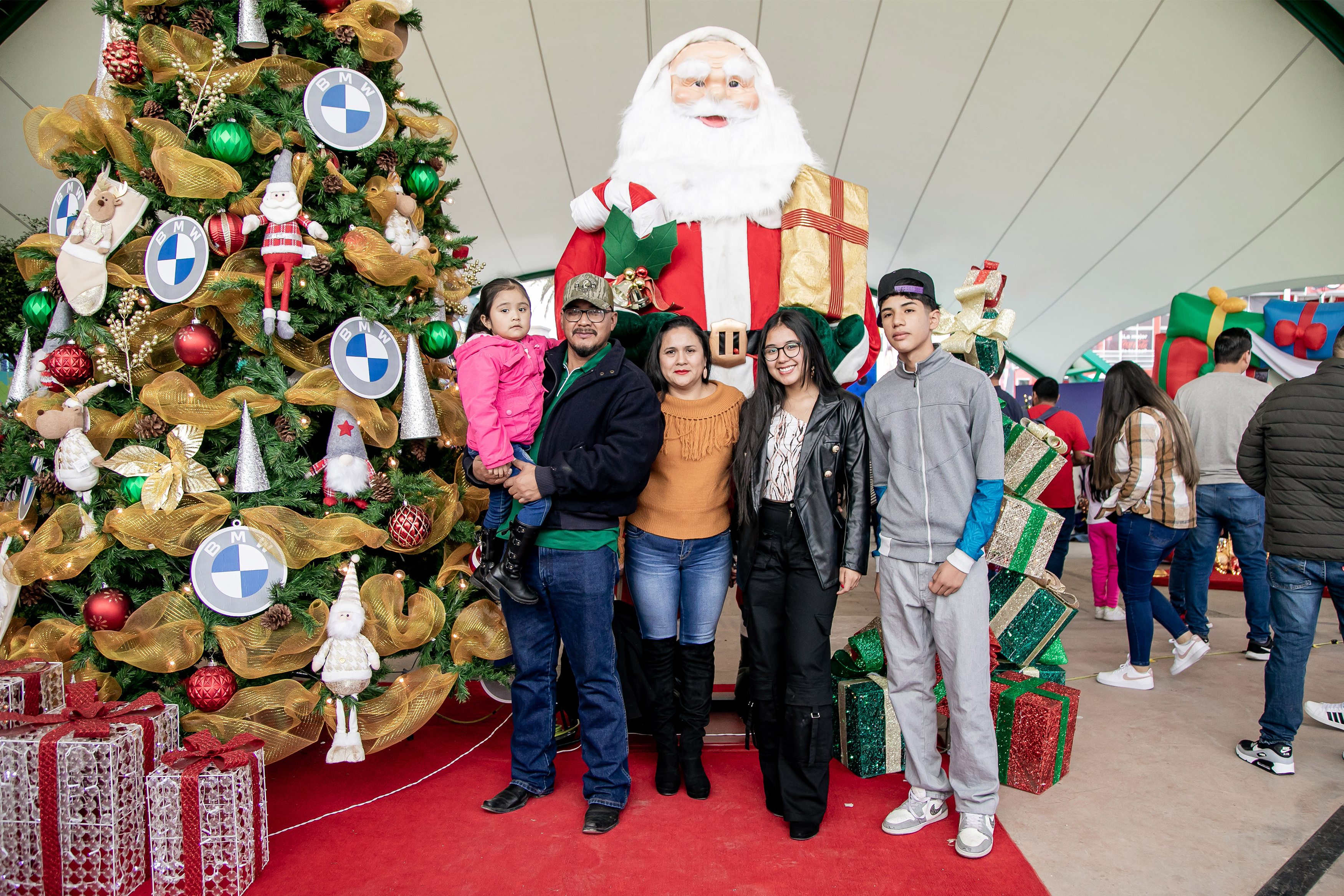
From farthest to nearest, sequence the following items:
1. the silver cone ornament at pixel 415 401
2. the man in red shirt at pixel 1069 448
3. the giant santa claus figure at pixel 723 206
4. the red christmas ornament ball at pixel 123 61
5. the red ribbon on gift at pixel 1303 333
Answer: the red ribbon on gift at pixel 1303 333 < the man in red shirt at pixel 1069 448 < the giant santa claus figure at pixel 723 206 < the silver cone ornament at pixel 415 401 < the red christmas ornament ball at pixel 123 61

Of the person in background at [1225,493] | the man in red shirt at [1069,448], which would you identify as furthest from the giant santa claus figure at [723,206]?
the man in red shirt at [1069,448]

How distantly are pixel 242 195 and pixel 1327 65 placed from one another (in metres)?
8.62

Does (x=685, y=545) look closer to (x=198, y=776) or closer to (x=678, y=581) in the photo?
(x=678, y=581)

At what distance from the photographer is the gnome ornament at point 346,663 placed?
2.36 m

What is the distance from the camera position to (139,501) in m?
2.32

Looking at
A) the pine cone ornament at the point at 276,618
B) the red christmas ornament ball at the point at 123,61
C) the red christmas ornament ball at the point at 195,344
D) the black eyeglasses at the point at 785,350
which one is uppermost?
the red christmas ornament ball at the point at 123,61

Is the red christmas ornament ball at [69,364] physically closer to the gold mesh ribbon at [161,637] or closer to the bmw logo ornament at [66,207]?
the bmw logo ornament at [66,207]

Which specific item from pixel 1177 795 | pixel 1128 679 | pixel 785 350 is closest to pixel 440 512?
pixel 785 350

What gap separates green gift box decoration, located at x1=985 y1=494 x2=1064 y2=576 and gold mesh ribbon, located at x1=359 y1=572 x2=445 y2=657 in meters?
1.99

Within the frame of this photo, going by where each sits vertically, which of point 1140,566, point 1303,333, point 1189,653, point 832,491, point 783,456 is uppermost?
point 1303,333

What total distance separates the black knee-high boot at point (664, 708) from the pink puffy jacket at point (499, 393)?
2.66 ft

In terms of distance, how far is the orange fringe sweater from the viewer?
2.42 m

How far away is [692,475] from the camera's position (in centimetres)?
245

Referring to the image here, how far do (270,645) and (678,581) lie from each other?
51.3 inches
